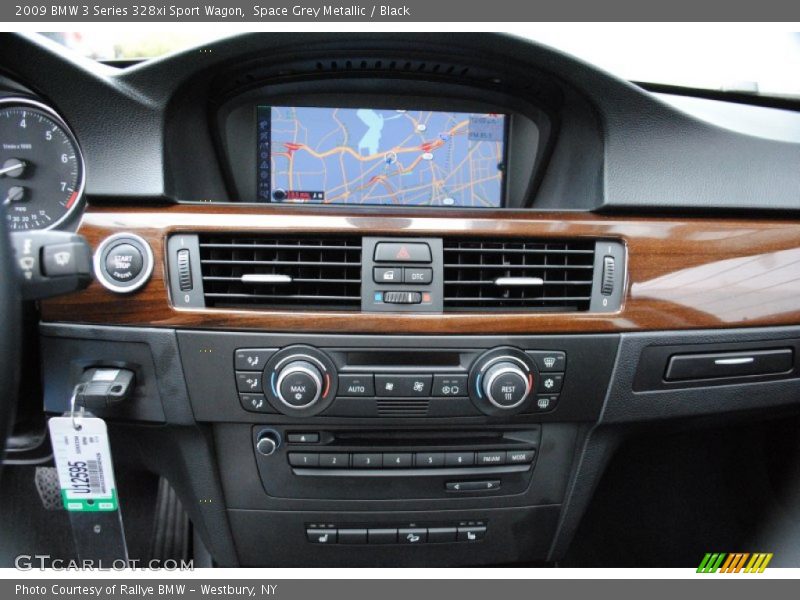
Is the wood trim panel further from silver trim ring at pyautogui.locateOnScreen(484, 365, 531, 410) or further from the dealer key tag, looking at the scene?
the dealer key tag

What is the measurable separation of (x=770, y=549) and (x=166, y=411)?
1705mm

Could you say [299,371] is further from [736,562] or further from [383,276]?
[736,562]

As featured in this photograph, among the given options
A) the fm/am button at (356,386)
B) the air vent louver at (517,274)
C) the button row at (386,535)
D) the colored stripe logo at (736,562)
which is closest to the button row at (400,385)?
the fm/am button at (356,386)

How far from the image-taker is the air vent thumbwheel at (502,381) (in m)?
1.13

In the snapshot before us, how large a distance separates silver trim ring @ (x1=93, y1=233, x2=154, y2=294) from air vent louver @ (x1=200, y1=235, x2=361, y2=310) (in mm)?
108

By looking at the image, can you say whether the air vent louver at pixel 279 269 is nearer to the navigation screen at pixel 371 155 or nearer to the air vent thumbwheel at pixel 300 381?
the air vent thumbwheel at pixel 300 381

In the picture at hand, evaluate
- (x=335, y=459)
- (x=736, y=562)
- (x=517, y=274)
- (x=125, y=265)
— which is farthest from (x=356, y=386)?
(x=736, y=562)

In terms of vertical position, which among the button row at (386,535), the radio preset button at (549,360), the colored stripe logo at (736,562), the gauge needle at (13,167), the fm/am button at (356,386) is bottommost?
the colored stripe logo at (736,562)

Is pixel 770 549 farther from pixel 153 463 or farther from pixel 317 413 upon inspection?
pixel 153 463

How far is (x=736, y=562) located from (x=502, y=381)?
107cm

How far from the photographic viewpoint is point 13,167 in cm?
117

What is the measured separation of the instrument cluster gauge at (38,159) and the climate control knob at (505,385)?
93 centimetres

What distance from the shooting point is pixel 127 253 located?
1121 mm

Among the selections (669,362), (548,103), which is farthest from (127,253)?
(669,362)
